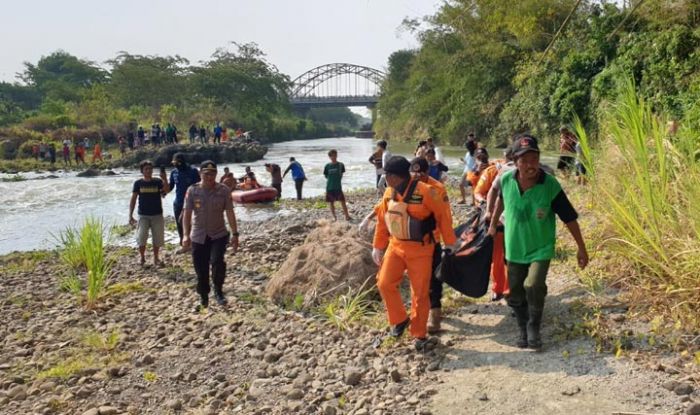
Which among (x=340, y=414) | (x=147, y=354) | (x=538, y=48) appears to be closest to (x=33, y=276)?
(x=147, y=354)

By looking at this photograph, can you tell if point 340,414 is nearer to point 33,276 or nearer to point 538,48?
point 33,276

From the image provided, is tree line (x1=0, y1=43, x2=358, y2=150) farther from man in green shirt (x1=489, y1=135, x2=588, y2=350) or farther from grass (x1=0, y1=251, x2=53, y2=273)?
man in green shirt (x1=489, y1=135, x2=588, y2=350)

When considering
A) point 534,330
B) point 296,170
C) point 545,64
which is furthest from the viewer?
point 545,64

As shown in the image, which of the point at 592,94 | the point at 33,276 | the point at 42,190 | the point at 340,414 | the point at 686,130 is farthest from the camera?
the point at 42,190

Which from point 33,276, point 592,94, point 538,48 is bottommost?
point 33,276

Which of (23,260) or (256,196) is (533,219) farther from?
(256,196)

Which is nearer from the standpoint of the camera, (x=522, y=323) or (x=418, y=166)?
(x=522, y=323)

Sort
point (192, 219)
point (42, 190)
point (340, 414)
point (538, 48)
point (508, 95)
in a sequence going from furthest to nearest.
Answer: point (508, 95) < point (538, 48) < point (42, 190) < point (192, 219) < point (340, 414)

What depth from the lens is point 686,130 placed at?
15.6 feet

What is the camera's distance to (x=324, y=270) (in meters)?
5.86

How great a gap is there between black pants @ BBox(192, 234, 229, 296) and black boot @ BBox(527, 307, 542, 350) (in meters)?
3.36

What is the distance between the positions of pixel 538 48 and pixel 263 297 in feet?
85.6

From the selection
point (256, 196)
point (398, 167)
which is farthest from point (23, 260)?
point (398, 167)

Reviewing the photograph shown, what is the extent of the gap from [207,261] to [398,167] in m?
2.76
